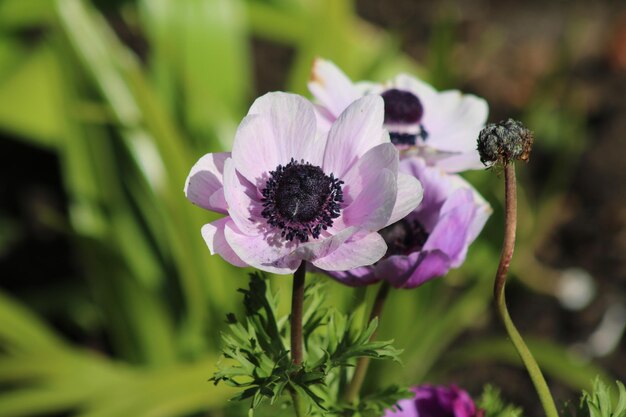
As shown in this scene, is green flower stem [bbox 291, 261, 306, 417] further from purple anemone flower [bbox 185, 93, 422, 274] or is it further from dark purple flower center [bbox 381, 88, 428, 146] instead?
dark purple flower center [bbox 381, 88, 428, 146]

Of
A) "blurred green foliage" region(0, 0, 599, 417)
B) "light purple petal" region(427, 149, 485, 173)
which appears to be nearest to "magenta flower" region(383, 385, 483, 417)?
"light purple petal" region(427, 149, 485, 173)

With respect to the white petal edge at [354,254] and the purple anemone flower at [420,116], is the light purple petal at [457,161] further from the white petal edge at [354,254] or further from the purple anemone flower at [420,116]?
the white petal edge at [354,254]

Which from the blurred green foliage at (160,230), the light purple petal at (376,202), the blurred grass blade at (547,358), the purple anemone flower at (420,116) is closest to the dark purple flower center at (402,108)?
the purple anemone flower at (420,116)

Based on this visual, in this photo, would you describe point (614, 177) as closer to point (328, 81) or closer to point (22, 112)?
point (22, 112)

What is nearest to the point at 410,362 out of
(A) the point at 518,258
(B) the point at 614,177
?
(A) the point at 518,258

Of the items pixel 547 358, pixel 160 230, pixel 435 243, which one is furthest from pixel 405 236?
pixel 160 230

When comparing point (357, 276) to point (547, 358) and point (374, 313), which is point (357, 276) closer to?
point (374, 313)
